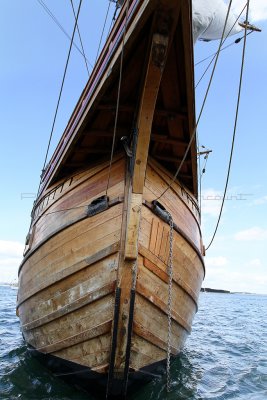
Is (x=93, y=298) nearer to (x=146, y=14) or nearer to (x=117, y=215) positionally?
(x=117, y=215)

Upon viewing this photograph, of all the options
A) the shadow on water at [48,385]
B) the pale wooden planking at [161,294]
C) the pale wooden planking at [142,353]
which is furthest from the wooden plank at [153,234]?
the shadow on water at [48,385]

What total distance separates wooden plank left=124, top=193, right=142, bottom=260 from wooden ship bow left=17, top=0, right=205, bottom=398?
12mm

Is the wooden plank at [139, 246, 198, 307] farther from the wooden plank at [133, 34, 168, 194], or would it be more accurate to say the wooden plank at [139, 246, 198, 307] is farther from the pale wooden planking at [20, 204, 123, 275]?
the wooden plank at [133, 34, 168, 194]

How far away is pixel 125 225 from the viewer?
4.21m

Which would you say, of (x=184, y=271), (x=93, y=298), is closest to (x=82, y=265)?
(x=93, y=298)

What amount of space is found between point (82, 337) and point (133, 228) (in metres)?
1.49

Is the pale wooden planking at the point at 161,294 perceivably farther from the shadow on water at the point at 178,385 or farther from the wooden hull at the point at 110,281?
the shadow on water at the point at 178,385

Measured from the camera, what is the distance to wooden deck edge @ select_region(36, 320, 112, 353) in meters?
4.04

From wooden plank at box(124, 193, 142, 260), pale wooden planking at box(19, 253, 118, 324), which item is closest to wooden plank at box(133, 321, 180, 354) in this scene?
pale wooden planking at box(19, 253, 118, 324)

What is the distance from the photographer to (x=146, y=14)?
326cm

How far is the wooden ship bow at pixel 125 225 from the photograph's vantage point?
3.86 metres

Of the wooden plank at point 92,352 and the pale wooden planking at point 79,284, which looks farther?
the pale wooden planking at point 79,284

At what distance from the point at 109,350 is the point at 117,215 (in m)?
1.59

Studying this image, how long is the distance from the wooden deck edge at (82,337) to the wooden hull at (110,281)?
11 millimetres
